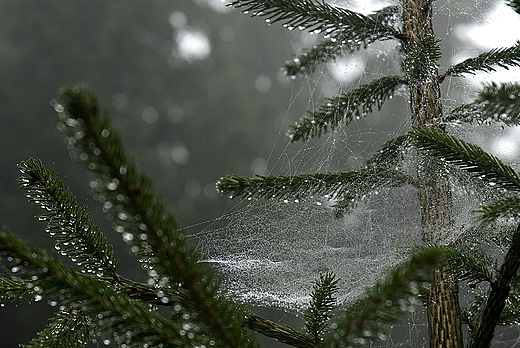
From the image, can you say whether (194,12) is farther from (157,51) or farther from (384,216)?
(384,216)

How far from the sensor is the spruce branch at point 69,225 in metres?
0.48

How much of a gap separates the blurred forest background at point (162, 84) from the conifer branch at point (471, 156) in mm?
6185

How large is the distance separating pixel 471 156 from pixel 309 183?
334 millimetres

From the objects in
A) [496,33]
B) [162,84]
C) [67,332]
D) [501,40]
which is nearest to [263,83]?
[162,84]

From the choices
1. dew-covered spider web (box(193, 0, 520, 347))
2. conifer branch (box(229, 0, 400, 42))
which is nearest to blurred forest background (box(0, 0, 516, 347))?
dew-covered spider web (box(193, 0, 520, 347))

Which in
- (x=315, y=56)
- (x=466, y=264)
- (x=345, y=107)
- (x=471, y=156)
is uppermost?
(x=315, y=56)

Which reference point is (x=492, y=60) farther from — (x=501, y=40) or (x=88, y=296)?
(x=88, y=296)

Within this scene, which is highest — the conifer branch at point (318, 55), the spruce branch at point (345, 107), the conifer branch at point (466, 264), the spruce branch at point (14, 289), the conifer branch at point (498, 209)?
the conifer branch at point (318, 55)

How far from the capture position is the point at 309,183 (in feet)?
2.53

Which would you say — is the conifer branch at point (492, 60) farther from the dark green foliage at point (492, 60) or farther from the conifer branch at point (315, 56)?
the conifer branch at point (315, 56)

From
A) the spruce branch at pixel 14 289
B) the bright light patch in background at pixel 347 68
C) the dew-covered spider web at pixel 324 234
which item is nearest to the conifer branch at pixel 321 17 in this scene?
the dew-covered spider web at pixel 324 234

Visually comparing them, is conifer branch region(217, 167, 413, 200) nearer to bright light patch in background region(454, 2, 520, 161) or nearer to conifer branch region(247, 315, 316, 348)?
conifer branch region(247, 315, 316, 348)

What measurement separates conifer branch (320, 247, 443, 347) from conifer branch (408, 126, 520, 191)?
0.25m

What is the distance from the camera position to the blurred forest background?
698 centimetres
